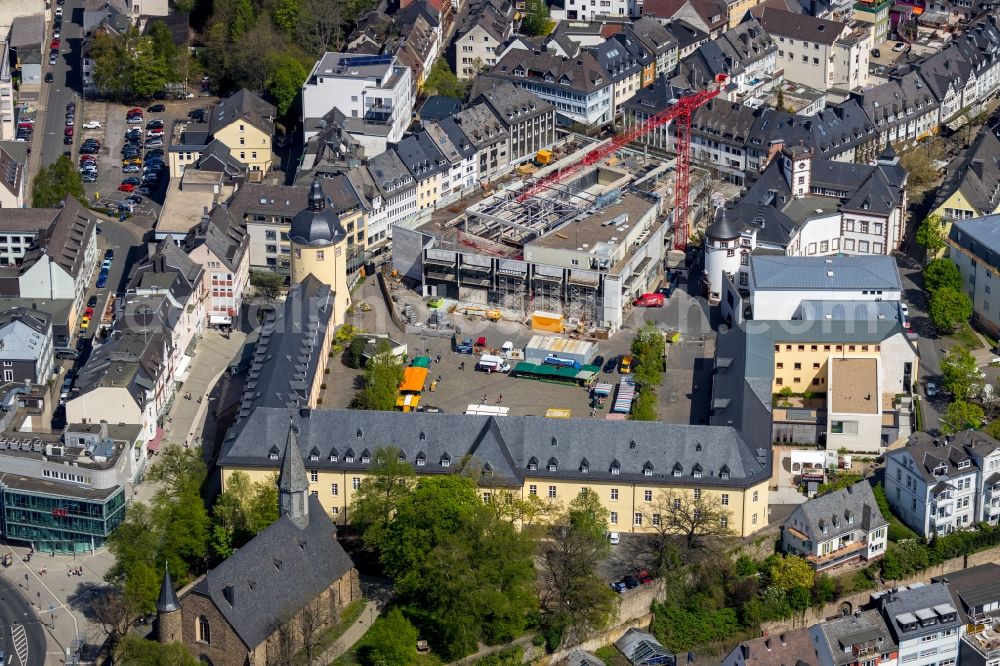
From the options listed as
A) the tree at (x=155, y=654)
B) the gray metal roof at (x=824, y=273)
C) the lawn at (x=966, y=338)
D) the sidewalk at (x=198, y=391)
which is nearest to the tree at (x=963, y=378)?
the gray metal roof at (x=824, y=273)

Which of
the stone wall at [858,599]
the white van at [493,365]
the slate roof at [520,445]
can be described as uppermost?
the slate roof at [520,445]

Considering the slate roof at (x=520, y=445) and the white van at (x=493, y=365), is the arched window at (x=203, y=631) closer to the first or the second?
the slate roof at (x=520, y=445)

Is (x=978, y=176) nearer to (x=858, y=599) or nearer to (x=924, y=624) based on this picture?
(x=858, y=599)

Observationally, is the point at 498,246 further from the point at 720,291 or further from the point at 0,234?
the point at 0,234

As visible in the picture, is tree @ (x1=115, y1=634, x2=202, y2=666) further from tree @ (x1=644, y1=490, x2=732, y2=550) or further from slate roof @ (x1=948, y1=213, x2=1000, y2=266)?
slate roof @ (x1=948, y1=213, x2=1000, y2=266)

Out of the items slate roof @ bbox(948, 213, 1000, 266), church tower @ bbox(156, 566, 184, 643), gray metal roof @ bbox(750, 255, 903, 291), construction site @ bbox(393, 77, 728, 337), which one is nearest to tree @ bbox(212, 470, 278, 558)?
church tower @ bbox(156, 566, 184, 643)

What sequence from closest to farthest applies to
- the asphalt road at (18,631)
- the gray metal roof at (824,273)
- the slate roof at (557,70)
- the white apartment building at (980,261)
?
the asphalt road at (18,631)
the gray metal roof at (824,273)
the white apartment building at (980,261)
the slate roof at (557,70)

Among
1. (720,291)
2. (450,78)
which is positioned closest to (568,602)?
(720,291)
